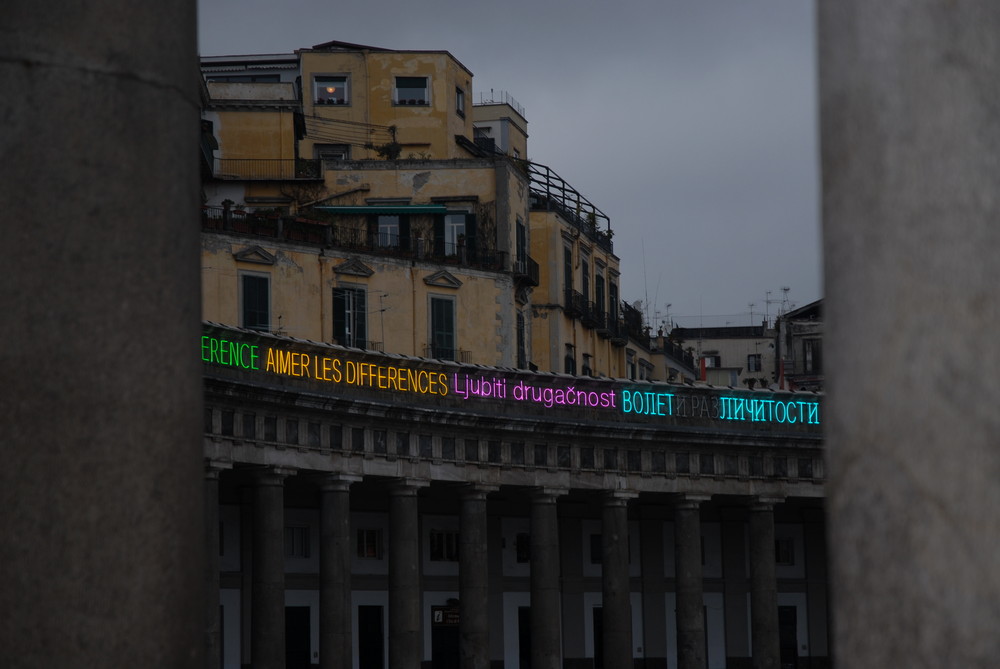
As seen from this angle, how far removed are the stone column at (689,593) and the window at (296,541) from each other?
1518 cm

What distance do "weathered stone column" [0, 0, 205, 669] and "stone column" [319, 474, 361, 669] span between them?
2038 inches

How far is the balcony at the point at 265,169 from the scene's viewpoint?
83.5 metres

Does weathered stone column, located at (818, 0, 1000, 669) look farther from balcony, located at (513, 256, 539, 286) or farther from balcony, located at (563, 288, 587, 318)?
balcony, located at (563, 288, 587, 318)

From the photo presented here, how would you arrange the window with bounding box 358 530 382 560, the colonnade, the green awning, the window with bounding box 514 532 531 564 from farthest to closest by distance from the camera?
the green awning → the window with bounding box 514 532 531 564 → the window with bounding box 358 530 382 560 → the colonnade

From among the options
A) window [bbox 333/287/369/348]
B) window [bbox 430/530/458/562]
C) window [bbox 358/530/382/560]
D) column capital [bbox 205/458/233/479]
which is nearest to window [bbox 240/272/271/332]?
window [bbox 333/287/369/348]

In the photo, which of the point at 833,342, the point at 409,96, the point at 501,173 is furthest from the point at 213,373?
the point at 833,342

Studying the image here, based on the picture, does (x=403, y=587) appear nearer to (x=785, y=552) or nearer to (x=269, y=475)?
(x=269, y=475)

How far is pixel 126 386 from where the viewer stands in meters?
6.93

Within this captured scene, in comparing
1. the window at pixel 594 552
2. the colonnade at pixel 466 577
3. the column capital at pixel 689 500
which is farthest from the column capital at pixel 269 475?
the window at pixel 594 552

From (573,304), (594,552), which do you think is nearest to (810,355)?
(573,304)

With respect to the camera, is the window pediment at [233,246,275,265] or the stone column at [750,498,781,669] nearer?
the window pediment at [233,246,275,265]

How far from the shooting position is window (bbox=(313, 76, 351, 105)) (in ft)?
316

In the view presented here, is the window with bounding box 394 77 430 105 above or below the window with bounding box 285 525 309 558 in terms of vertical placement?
above

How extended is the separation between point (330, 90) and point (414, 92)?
4.80 meters
